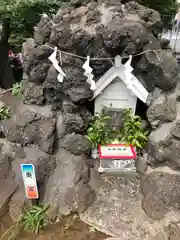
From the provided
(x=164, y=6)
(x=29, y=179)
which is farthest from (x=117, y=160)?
(x=164, y=6)

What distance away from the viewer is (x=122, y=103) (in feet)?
18.5

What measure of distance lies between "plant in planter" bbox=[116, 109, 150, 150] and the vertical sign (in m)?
2.20

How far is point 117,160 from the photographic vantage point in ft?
17.2

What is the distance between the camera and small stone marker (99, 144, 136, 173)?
516 cm

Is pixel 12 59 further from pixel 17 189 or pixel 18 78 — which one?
pixel 17 189

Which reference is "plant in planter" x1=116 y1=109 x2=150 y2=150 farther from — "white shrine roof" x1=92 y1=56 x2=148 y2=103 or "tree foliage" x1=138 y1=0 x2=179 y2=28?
"tree foliage" x1=138 y1=0 x2=179 y2=28

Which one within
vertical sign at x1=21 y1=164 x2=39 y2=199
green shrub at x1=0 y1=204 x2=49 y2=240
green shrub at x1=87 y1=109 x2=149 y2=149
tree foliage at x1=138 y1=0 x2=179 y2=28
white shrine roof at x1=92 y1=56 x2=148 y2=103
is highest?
tree foliage at x1=138 y1=0 x2=179 y2=28

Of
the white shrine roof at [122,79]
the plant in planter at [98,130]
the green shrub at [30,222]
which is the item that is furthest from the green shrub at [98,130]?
the green shrub at [30,222]

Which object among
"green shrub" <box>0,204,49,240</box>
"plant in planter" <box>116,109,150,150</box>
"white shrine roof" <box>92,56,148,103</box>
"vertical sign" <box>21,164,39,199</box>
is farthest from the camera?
"plant in planter" <box>116,109,150,150</box>

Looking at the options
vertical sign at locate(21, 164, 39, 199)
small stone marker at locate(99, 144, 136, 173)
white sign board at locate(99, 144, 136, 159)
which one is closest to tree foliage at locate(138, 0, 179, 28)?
white sign board at locate(99, 144, 136, 159)

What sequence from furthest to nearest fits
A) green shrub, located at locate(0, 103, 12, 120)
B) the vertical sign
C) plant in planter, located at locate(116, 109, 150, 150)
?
green shrub, located at locate(0, 103, 12, 120)
plant in planter, located at locate(116, 109, 150, 150)
the vertical sign

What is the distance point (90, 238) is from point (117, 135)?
2281mm

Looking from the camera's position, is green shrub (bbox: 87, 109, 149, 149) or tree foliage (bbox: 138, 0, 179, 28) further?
tree foliage (bbox: 138, 0, 179, 28)

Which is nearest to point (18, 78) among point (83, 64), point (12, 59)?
point (12, 59)
